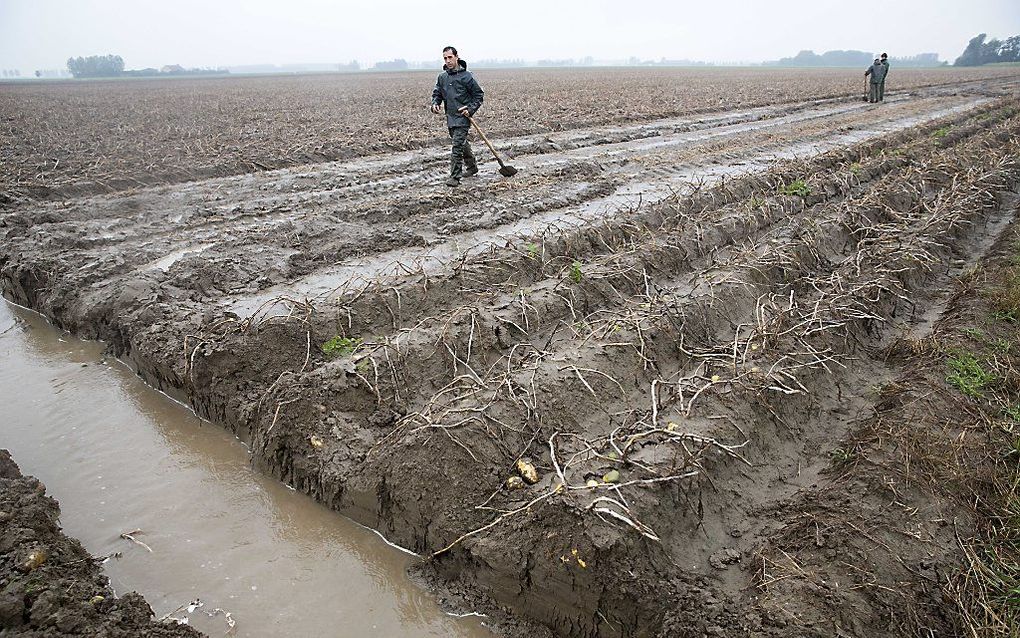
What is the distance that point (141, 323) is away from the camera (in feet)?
18.9

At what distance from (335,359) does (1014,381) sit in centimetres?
504

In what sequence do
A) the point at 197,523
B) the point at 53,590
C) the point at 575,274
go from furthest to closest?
the point at 575,274
the point at 197,523
the point at 53,590

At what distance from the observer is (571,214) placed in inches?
337

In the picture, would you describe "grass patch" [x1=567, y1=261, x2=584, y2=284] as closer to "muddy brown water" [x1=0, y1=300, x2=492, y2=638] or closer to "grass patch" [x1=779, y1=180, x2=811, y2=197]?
"muddy brown water" [x1=0, y1=300, x2=492, y2=638]

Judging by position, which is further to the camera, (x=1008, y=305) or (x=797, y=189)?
(x=797, y=189)

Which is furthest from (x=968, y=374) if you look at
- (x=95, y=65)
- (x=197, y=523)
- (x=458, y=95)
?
(x=95, y=65)

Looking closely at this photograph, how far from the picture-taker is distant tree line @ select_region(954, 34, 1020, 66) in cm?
6856

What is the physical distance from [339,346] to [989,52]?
91.1m

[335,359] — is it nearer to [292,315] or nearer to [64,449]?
[292,315]

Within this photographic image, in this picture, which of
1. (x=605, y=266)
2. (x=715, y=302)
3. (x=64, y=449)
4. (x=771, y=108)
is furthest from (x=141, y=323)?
(x=771, y=108)

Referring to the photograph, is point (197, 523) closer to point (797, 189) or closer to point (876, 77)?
point (797, 189)

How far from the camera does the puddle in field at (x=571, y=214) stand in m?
6.31

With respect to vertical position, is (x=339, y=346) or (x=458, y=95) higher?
(x=458, y=95)

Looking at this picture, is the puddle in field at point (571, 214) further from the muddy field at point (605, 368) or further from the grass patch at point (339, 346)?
the grass patch at point (339, 346)
